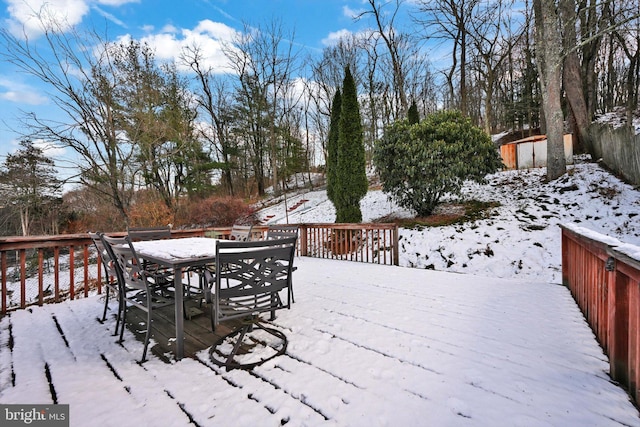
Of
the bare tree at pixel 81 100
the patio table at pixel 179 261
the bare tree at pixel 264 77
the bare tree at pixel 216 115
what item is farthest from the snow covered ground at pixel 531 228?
the bare tree at pixel 216 115

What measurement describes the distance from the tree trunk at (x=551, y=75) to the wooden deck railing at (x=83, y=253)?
16.4 feet

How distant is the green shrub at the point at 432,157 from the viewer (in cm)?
692

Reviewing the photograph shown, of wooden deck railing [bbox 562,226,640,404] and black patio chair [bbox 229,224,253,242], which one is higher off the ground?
black patio chair [bbox 229,224,253,242]

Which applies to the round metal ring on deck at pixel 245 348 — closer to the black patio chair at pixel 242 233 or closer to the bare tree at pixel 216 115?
the black patio chair at pixel 242 233

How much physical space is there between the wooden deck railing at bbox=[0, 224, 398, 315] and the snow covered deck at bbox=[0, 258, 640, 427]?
1.92ft

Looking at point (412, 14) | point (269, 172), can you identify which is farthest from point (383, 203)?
point (269, 172)

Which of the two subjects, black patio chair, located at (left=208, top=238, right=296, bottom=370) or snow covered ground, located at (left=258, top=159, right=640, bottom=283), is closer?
black patio chair, located at (left=208, top=238, right=296, bottom=370)

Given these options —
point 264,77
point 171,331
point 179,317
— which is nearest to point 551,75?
point 179,317

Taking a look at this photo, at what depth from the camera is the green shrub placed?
6922mm

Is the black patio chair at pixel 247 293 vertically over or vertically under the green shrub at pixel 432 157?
under

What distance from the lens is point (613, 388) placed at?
1548 mm

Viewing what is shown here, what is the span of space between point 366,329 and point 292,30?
1724 cm

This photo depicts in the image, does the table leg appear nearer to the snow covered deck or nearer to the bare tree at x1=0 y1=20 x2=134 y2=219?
the snow covered deck

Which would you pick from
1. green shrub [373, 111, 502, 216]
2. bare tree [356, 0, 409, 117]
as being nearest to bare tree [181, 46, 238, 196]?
bare tree [356, 0, 409, 117]
